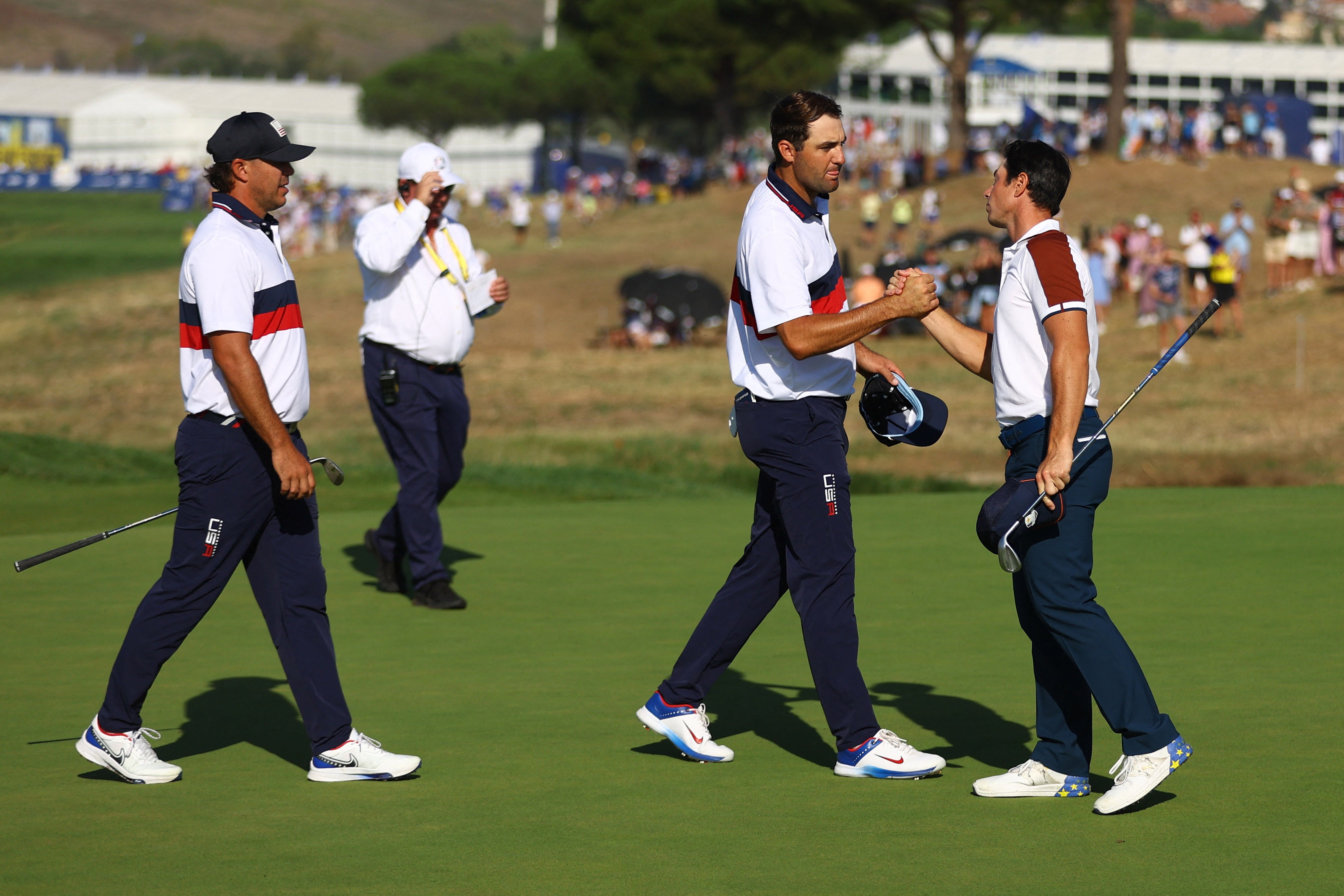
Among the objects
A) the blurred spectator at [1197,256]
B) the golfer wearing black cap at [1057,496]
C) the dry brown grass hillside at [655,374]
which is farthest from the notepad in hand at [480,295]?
the blurred spectator at [1197,256]

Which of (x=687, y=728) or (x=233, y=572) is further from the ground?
(x=233, y=572)

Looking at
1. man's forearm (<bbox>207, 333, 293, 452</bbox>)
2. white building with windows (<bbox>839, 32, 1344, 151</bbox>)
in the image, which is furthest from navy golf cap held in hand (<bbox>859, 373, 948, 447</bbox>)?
white building with windows (<bbox>839, 32, 1344, 151</bbox>)

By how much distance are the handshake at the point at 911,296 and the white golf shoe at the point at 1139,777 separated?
139cm

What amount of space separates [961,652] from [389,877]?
124 inches

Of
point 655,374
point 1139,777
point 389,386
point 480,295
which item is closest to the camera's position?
point 1139,777

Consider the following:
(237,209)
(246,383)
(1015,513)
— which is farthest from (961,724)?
(237,209)

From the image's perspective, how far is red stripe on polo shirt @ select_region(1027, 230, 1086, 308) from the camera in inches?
170

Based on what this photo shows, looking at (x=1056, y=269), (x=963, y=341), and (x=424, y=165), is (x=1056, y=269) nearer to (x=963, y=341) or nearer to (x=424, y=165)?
(x=963, y=341)

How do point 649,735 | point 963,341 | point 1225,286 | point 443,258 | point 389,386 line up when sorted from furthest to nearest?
point 1225,286, point 443,258, point 389,386, point 649,735, point 963,341

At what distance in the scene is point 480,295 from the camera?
793 cm

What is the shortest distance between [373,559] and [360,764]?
4.06 m

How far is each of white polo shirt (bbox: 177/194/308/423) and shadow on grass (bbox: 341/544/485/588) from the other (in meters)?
3.25

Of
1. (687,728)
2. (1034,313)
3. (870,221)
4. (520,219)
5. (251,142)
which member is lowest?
(687,728)

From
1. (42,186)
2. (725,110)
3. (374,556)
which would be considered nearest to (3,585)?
(374,556)
